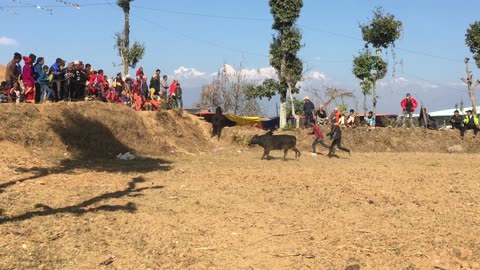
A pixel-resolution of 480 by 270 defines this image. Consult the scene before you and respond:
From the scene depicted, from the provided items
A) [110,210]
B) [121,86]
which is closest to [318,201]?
[110,210]

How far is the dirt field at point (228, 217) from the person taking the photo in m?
6.39

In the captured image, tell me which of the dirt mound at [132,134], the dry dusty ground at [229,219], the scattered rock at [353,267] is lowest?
the scattered rock at [353,267]

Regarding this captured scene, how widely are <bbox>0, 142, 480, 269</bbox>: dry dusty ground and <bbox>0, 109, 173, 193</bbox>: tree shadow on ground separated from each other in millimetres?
389

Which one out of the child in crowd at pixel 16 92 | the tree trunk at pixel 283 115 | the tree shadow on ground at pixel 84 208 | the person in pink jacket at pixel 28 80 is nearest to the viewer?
the tree shadow on ground at pixel 84 208

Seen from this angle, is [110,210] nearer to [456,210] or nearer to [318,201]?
[318,201]

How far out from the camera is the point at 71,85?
1748 cm

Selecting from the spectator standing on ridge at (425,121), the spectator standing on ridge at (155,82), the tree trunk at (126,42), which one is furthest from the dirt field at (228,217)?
the tree trunk at (126,42)

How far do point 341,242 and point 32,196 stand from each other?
17.1ft

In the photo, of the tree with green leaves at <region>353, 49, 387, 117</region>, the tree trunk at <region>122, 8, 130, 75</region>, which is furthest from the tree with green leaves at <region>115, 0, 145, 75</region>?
the tree with green leaves at <region>353, 49, 387, 117</region>

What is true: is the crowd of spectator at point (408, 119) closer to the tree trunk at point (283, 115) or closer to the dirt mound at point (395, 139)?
the dirt mound at point (395, 139)

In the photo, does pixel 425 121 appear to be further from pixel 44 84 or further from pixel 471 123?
pixel 44 84

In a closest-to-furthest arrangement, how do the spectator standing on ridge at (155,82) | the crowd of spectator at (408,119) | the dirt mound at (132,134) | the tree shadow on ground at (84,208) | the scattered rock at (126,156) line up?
1. the tree shadow on ground at (84,208)
2. the dirt mound at (132,134)
3. the scattered rock at (126,156)
4. the spectator standing on ridge at (155,82)
5. the crowd of spectator at (408,119)

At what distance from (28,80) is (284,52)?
1448 centimetres

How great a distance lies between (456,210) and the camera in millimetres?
8906
